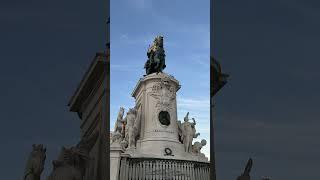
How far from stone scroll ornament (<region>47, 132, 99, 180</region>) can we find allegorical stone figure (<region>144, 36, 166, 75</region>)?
5.28 ft

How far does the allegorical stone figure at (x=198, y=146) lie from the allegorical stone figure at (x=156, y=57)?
1091 mm

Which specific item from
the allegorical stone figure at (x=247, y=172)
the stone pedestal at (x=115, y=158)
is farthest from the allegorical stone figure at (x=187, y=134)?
the allegorical stone figure at (x=247, y=172)

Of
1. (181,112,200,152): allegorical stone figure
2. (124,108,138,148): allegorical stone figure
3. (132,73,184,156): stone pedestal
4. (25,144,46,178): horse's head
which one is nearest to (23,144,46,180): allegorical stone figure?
(25,144,46,178): horse's head

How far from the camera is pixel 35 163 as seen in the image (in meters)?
5.52

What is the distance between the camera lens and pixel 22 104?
578cm

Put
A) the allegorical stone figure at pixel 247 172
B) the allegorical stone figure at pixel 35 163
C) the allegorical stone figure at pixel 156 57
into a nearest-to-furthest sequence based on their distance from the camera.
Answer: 1. the allegorical stone figure at pixel 35 163
2. the allegorical stone figure at pixel 247 172
3. the allegorical stone figure at pixel 156 57

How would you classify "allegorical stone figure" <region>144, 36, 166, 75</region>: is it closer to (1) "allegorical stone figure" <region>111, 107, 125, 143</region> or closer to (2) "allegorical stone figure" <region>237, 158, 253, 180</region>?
(1) "allegorical stone figure" <region>111, 107, 125, 143</region>

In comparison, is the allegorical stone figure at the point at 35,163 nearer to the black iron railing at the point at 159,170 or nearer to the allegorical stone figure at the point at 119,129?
the allegorical stone figure at the point at 119,129

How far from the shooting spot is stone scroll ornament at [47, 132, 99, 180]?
18.3ft

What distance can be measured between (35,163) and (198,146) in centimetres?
274

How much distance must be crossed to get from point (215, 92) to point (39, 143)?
6.75 feet

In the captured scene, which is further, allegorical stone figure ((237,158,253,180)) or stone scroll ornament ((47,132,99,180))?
allegorical stone figure ((237,158,253,180))

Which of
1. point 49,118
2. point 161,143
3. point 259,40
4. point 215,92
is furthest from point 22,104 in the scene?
point 161,143

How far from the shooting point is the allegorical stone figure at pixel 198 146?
715 centimetres
